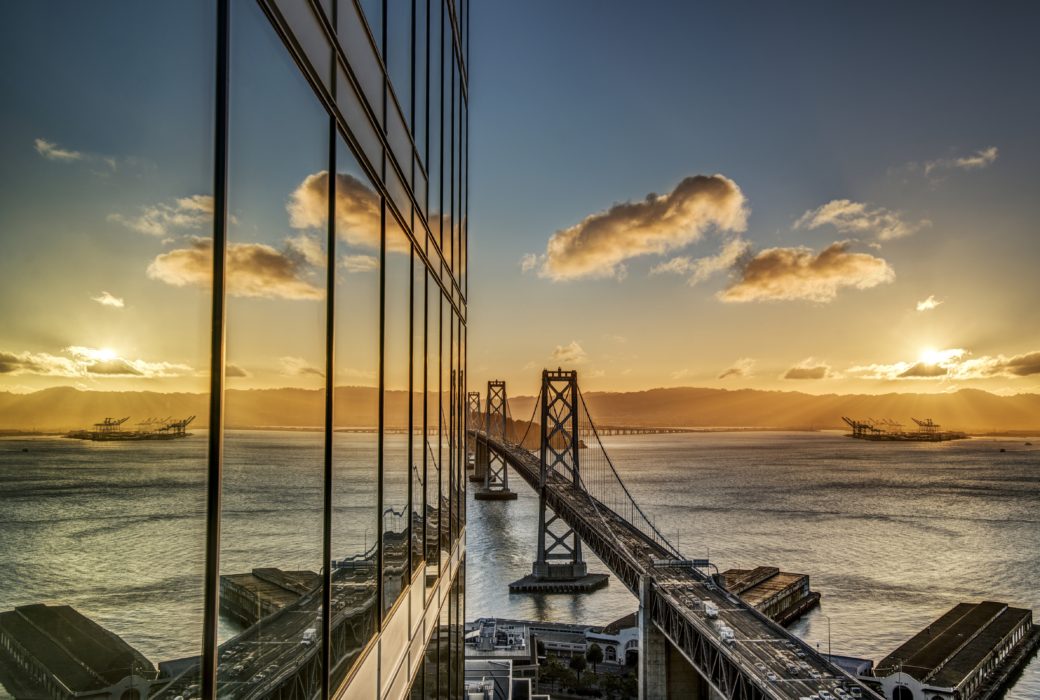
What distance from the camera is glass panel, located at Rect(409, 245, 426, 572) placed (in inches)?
321

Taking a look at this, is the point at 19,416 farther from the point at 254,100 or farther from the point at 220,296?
the point at 254,100

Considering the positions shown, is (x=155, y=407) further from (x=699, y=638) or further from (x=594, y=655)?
(x=594, y=655)

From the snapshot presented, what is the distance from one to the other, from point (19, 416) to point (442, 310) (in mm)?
8938

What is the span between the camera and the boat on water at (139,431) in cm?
235

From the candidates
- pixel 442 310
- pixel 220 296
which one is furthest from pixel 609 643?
pixel 220 296

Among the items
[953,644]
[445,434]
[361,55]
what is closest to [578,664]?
[953,644]

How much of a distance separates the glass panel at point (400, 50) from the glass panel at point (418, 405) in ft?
5.52

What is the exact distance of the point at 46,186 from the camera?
6.81ft

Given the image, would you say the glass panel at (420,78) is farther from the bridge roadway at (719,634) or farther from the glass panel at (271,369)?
the bridge roadway at (719,634)

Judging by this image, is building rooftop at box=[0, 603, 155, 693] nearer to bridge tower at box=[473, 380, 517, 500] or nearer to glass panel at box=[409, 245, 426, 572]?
glass panel at box=[409, 245, 426, 572]

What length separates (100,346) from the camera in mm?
2322

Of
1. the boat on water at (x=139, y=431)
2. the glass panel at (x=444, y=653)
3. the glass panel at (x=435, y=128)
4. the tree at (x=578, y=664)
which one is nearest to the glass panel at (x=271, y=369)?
the boat on water at (x=139, y=431)

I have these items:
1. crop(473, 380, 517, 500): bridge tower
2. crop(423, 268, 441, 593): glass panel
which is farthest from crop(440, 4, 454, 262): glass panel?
crop(473, 380, 517, 500): bridge tower

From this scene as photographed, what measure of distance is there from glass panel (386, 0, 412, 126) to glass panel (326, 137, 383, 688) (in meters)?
1.59
